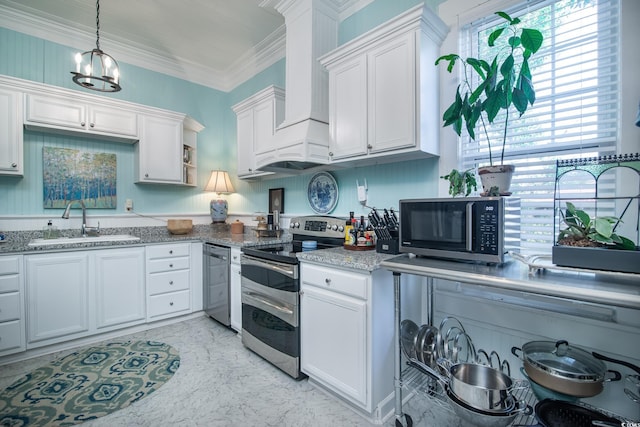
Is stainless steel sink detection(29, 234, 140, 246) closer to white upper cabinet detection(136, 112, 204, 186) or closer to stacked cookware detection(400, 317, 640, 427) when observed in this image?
white upper cabinet detection(136, 112, 204, 186)

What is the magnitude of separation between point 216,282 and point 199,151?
6.79ft

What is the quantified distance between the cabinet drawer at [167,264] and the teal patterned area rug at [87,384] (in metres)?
0.73

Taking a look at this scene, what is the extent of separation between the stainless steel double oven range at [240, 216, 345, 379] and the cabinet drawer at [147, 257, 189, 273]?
1069 mm

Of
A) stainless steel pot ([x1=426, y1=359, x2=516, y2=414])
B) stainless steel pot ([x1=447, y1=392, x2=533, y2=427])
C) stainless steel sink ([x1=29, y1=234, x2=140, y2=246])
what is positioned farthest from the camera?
stainless steel sink ([x1=29, y1=234, x2=140, y2=246])

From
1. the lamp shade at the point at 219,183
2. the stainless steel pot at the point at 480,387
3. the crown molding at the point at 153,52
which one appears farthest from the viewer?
the lamp shade at the point at 219,183

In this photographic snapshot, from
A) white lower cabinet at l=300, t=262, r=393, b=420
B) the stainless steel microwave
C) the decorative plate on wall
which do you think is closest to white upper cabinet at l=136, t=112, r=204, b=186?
the decorative plate on wall

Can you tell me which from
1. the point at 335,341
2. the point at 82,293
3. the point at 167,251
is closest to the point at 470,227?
the point at 335,341

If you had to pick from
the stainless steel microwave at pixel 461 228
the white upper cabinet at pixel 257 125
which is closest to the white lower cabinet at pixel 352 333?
the stainless steel microwave at pixel 461 228

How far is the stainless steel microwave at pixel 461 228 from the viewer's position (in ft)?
4.37

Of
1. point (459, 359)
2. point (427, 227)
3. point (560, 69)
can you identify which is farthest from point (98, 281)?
point (560, 69)

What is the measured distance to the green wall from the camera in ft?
7.64

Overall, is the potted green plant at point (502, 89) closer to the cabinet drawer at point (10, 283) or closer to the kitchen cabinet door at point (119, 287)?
the kitchen cabinet door at point (119, 287)

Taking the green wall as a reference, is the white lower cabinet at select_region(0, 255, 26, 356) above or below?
below

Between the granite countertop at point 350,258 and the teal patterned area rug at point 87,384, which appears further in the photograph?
the teal patterned area rug at point 87,384
